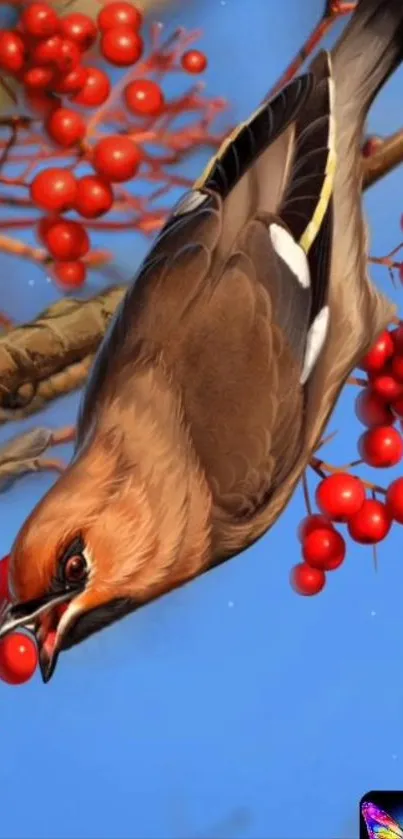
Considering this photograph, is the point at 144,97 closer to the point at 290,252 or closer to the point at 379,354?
the point at 290,252

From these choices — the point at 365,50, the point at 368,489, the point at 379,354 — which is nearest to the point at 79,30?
the point at 365,50

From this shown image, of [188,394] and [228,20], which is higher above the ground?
[228,20]

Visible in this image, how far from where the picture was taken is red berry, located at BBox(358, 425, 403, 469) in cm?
113

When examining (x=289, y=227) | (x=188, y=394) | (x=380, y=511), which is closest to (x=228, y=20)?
(x=289, y=227)

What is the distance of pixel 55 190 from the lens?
41.8 inches

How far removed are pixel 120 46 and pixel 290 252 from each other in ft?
0.84

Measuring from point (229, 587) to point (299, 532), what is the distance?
87 mm

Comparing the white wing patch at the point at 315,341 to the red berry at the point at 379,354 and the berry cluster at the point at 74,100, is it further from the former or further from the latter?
the berry cluster at the point at 74,100

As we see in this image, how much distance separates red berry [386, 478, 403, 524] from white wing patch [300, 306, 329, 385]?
15 centimetres

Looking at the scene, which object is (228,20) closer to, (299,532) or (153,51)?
(153,51)

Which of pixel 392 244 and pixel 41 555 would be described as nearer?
pixel 41 555

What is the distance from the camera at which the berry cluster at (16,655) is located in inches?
41.9

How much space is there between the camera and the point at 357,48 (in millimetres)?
1082

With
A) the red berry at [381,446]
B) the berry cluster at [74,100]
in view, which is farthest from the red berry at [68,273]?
the red berry at [381,446]
